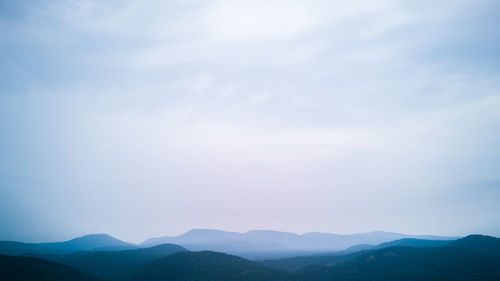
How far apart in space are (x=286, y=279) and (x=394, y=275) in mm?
41476

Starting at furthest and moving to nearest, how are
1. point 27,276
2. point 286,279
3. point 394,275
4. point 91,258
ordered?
point 91,258 < point 394,275 < point 286,279 < point 27,276

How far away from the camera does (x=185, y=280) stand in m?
97.4

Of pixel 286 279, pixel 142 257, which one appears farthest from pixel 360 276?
pixel 142 257

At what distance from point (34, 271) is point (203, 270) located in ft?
162

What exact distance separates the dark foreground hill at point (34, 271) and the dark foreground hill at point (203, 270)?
931 inches

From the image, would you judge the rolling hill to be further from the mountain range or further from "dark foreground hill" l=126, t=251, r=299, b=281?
"dark foreground hill" l=126, t=251, r=299, b=281

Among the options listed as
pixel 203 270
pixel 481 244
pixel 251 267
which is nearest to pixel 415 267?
pixel 481 244

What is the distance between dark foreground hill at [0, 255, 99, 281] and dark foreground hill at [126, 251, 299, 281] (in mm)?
23648

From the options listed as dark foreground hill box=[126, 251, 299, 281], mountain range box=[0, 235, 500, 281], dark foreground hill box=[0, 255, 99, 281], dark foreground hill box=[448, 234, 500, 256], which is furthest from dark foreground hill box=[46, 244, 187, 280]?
dark foreground hill box=[448, 234, 500, 256]

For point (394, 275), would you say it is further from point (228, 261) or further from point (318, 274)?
point (228, 261)

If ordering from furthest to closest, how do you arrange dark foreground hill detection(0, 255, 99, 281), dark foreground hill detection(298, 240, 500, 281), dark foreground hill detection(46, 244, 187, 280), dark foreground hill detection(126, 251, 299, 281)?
dark foreground hill detection(46, 244, 187, 280)
dark foreground hill detection(298, 240, 500, 281)
dark foreground hill detection(126, 251, 299, 281)
dark foreground hill detection(0, 255, 99, 281)

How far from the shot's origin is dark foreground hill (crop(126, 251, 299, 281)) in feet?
332

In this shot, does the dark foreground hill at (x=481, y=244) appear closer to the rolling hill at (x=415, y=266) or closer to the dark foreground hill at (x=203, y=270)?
the rolling hill at (x=415, y=266)

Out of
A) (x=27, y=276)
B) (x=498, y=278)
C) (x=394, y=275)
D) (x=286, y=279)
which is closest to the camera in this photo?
(x=27, y=276)
